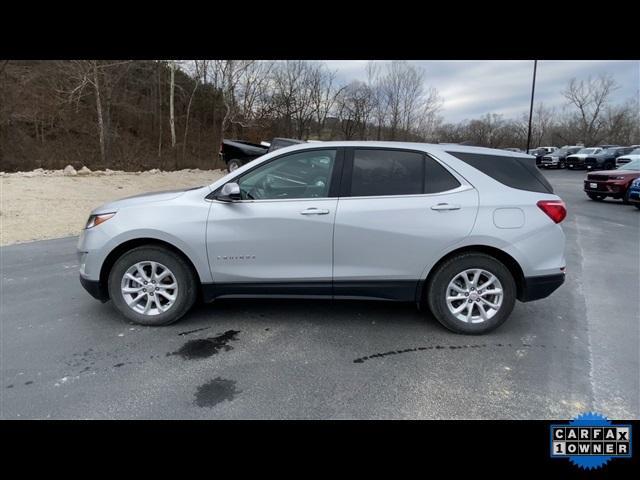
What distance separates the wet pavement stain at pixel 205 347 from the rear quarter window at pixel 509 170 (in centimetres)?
273

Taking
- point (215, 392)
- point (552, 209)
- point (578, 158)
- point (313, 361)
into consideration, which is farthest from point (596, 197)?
point (578, 158)

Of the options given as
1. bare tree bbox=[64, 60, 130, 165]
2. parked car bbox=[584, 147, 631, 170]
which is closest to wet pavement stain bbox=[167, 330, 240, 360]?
bare tree bbox=[64, 60, 130, 165]

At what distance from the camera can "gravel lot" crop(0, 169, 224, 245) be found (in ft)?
27.4

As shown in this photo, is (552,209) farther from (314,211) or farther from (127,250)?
(127,250)

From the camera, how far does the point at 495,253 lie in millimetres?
3529

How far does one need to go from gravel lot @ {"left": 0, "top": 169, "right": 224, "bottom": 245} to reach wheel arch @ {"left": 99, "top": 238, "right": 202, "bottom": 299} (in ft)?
17.2

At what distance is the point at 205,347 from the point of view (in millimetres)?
3322

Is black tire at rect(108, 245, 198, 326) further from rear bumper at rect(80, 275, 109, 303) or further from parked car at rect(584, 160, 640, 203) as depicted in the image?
parked car at rect(584, 160, 640, 203)

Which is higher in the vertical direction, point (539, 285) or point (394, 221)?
point (394, 221)

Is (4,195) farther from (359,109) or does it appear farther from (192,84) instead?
(359,109)

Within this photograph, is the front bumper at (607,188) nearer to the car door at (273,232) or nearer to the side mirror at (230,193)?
the car door at (273,232)

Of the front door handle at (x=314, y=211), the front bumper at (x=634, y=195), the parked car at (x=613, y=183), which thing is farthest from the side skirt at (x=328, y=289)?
the parked car at (x=613, y=183)

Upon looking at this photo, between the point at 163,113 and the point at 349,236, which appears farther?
the point at 163,113
